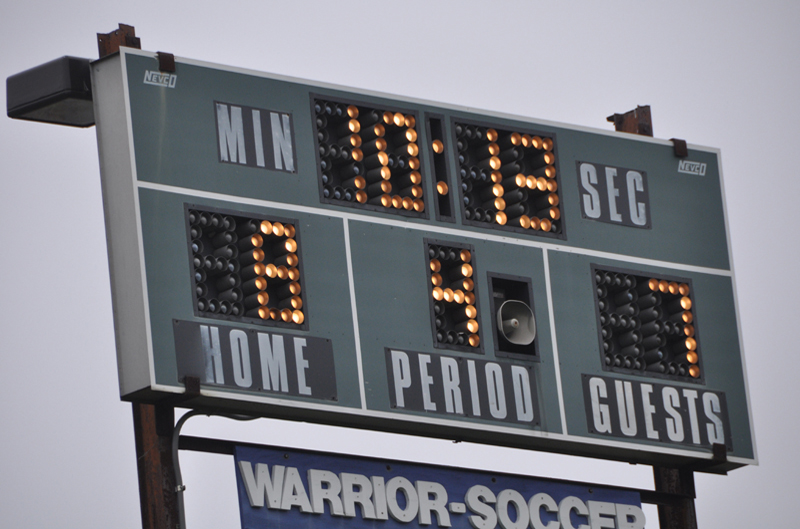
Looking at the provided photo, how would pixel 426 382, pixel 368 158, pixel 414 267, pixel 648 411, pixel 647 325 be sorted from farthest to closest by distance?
pixel 647 325 < pixel 648 411 < pixel 368 158 < pixel 414 267 < pixel 426 382

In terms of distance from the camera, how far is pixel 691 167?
59.5 feet

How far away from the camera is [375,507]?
15.8 m

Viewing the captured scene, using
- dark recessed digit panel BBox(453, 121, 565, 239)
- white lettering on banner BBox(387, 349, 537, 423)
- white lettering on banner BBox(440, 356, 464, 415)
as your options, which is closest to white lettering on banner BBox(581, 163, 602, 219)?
dark recessed digit panel BBox(453, 121, 565, 239)

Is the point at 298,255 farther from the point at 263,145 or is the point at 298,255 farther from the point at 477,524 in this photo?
the point at 477,524

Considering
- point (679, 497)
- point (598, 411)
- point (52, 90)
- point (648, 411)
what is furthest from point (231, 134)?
point (679, 497)

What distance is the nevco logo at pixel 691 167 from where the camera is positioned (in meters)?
18.1

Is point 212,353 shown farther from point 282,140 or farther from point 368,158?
point 368,158

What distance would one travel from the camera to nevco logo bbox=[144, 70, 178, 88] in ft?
49.7

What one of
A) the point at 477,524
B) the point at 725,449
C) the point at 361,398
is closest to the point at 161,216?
the point at 361,398

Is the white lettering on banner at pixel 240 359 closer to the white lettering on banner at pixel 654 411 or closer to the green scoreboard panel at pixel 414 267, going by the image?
the green scoreboard panel at pixel 414 267

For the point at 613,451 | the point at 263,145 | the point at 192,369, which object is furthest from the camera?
the point at 613,451

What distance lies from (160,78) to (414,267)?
2.35 m

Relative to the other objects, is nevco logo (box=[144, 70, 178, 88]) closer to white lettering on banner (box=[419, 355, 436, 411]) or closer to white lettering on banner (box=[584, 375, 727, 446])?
white lettering on banner (box=[419, 355, 436, 411])

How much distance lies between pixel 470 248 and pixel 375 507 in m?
2.08
